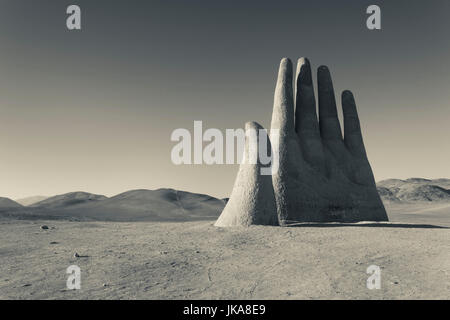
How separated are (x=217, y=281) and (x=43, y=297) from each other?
8.48 feet

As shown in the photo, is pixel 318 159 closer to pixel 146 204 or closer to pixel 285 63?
pixel 285 63

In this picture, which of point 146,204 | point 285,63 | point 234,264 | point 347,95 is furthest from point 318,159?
point 146,204

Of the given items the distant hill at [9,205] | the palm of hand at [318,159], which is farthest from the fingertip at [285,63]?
the distant hill at [9,205]

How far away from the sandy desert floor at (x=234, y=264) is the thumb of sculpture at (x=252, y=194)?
0.86 meters

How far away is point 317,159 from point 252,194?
5464mm

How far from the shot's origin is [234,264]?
661 centimetres

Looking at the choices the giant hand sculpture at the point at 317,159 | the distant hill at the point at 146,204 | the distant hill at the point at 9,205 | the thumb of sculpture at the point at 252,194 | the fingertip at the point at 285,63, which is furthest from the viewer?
the distant hill at the point at 146,204

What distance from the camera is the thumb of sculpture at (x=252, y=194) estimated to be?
432 inches

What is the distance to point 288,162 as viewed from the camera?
1400 centimetres

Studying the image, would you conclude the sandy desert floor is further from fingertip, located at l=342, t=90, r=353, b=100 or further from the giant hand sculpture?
fingertip, located at l=342, t=90, r=353, b=100

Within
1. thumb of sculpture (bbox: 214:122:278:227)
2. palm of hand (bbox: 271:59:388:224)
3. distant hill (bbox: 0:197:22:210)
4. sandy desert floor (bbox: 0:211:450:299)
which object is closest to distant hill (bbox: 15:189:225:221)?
distant hill (bbox: 0:197:22:210)

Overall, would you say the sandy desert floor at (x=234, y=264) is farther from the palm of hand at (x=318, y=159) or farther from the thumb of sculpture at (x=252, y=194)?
the palm of hand at (x=318, y=159)

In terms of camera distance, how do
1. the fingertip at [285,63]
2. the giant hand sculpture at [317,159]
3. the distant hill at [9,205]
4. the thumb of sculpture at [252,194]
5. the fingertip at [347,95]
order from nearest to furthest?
the thumb of sculpture at [252,194] → the giant hand sculpture at [317,159] → the fingertip at [285,63] → the fingertip at [347,95] → the distant hill at [9,205]
